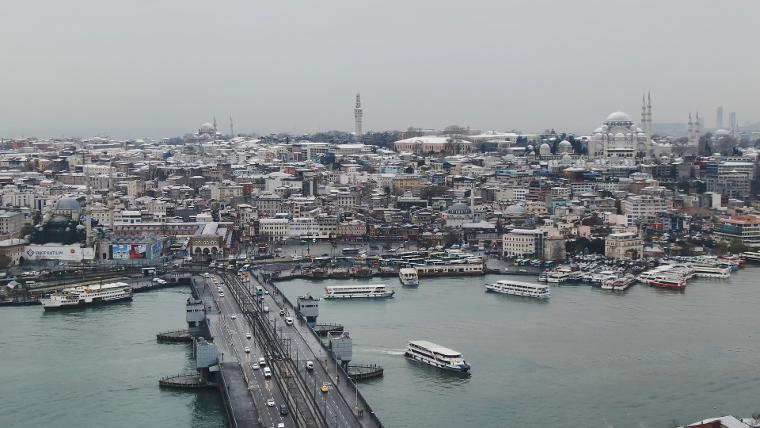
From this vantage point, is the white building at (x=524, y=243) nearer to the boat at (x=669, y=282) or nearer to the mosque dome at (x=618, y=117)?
the boat at (x=669, y=282)

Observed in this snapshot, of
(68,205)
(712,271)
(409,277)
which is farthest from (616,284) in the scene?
(68,205)

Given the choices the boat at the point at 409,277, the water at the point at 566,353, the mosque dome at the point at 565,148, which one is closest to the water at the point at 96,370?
the water at the point at 566,353

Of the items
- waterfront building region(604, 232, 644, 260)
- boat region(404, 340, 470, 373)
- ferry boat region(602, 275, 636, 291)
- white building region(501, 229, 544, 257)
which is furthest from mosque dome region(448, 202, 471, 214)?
boat region(404, 340, 470, 373)

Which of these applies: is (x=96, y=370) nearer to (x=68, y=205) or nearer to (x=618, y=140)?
(x=68, y=205)

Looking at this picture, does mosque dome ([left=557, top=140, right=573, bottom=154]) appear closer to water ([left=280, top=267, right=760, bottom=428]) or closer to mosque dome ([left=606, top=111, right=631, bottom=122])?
mosque dome ([left=606, top=111, right=631, bottom=122])

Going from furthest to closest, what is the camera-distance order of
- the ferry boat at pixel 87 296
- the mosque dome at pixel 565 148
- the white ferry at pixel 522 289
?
the mosque dome at pixel 565 148 < the white ferry at pixel 522 289 < the ferry boat at pixel 87 296

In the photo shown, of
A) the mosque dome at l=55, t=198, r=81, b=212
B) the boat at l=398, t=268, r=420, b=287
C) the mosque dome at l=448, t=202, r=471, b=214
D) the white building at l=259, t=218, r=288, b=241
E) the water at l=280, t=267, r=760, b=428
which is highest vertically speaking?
the mosque dome at l=55, t=198, r=81, b=212
